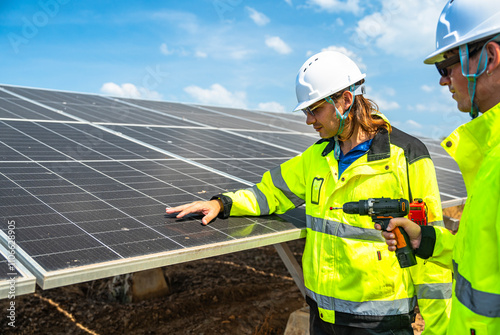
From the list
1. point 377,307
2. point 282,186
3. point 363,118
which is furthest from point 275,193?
point 377,307

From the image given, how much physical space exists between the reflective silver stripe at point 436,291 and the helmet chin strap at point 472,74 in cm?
166

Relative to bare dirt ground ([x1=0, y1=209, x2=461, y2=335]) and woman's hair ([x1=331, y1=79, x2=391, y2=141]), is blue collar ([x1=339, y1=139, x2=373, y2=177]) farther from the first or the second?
bare dirt ground ([x1=0, y1=209, x2=461, y2=335])

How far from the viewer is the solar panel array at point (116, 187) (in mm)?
3250

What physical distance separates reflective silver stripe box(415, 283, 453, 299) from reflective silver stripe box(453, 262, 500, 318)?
1497 mm

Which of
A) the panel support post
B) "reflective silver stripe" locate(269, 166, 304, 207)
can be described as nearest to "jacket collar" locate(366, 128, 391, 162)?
"reflective silver stripe" locate(269, 166, 304, 207)

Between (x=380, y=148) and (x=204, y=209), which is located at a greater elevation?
(x=380, y=148)

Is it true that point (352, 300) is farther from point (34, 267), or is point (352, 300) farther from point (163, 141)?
point (163, 141)

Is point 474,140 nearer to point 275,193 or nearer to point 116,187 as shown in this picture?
point 275,193

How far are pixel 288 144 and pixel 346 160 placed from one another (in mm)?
5830

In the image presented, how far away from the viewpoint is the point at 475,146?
92.8 inches

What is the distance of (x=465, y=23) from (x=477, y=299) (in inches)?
52.4

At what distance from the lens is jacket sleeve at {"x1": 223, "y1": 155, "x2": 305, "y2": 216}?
4336mm

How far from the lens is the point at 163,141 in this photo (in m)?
7.90

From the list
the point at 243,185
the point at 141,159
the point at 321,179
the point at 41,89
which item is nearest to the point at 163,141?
the point at 141,159
